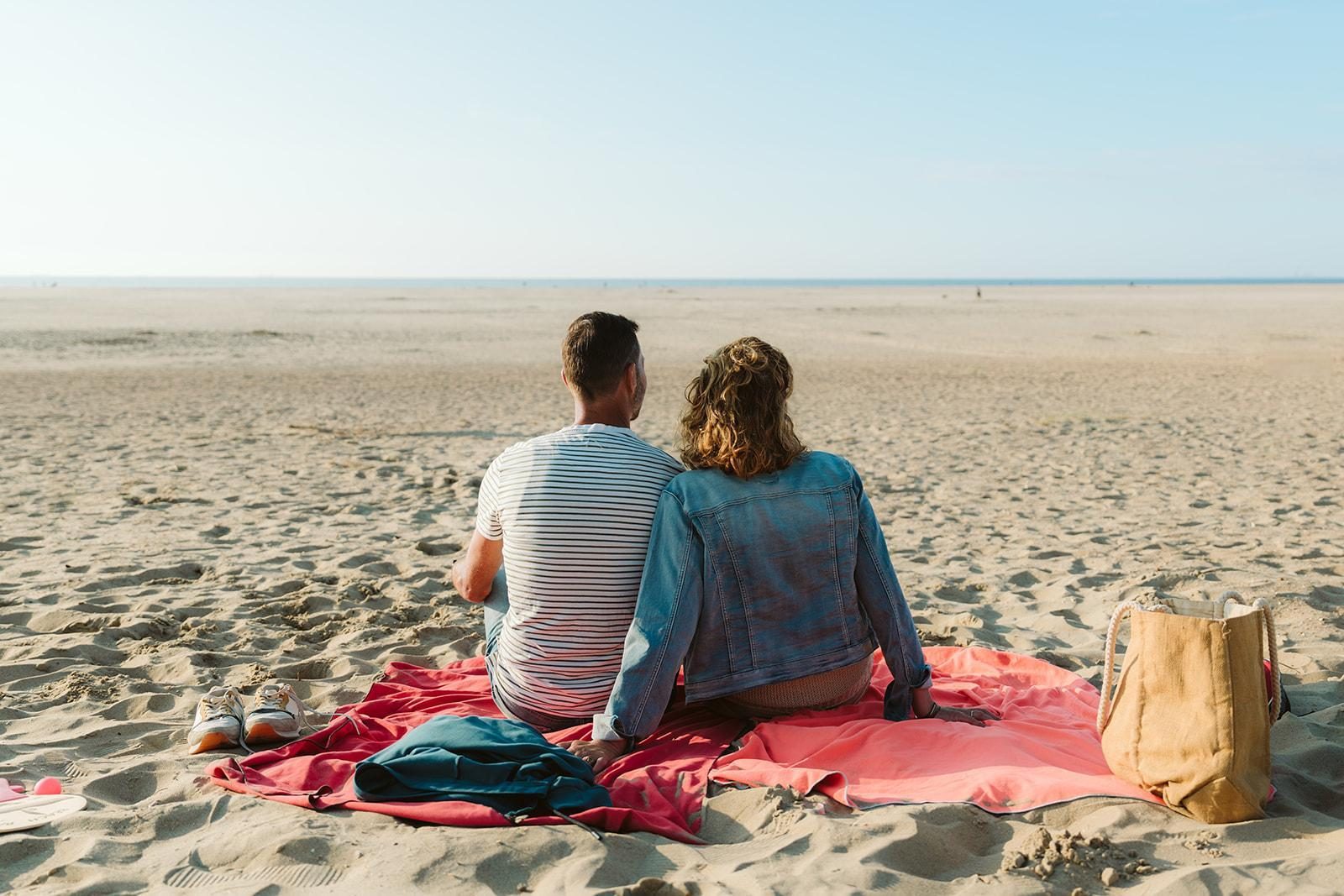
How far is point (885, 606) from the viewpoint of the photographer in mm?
3412

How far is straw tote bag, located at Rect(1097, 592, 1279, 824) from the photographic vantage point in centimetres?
272

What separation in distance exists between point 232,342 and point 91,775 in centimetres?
2229

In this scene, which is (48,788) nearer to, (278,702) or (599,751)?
(278,702)

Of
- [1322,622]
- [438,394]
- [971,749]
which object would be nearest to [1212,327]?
[438,394]

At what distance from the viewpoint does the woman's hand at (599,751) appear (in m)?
3.27

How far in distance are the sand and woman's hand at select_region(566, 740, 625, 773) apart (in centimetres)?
45

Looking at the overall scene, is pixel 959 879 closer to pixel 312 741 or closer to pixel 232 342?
pixel 312 741

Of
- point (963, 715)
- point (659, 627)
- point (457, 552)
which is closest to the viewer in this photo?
point (659, 627)

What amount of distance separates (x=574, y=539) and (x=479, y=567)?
16.9 inches

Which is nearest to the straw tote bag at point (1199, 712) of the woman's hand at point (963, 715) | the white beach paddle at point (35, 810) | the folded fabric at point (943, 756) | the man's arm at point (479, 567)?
the folded fabric at point (943, 756)

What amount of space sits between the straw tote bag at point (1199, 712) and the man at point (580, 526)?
4.94 ft

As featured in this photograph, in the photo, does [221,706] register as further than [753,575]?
Yes

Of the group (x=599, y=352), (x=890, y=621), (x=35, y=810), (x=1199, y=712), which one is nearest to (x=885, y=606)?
(x=890, y=621)

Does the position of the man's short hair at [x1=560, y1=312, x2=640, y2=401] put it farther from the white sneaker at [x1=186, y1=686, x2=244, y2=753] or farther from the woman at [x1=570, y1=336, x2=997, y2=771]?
the white sneaker at [x1=186, y1=686, x2=244, y2=753]
